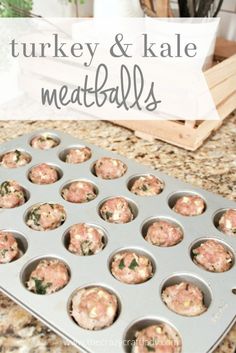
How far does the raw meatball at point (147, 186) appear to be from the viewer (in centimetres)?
99

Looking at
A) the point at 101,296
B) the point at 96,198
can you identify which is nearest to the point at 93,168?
the point at 96,198

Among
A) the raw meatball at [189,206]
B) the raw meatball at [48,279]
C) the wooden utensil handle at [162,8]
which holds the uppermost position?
the wooden utensil handle at [162,8]

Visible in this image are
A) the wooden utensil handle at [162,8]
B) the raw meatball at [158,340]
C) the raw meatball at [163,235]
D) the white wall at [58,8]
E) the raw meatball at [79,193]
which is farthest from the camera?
the white wall at [58,8]

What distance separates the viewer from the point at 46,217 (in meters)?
0.89

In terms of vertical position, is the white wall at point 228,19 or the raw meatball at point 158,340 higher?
the white wall at point 228,19

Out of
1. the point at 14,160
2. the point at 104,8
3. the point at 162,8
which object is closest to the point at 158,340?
the point at 14,160

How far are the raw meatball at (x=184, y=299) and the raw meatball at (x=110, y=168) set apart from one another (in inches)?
15.4

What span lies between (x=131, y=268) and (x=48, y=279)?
0.52ft

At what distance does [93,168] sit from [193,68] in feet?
1.33

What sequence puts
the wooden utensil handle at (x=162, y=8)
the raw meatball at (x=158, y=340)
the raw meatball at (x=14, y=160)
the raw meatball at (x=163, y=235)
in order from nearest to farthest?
the raw meatball at (x=158, y=340)
the raw meatball at (x=163, y=235)
the raw meatball at (x=14, y=160)
the wooden utensil handle at (x=162, y=8)

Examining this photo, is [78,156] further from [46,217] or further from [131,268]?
[131,268]

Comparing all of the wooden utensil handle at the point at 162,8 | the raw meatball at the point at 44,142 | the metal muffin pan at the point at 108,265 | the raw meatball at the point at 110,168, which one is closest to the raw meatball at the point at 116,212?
the metal muffin pan at the point at 108,265

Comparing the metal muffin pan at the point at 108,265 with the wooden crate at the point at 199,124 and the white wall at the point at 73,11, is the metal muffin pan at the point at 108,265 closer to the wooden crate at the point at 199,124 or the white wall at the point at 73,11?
the wooden crate at the point at 199,124

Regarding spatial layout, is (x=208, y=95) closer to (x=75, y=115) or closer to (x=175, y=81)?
(x=175, y=81)
